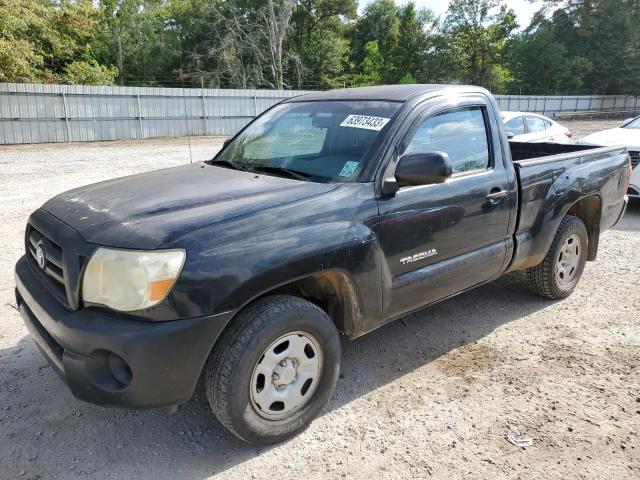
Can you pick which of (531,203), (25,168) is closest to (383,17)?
(25,168)

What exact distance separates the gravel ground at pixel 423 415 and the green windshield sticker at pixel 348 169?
54.1 inches

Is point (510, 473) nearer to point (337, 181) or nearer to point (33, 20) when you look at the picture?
point (337, 181)

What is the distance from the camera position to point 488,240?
3.65 meters

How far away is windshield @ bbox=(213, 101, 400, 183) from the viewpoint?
3.07 metres

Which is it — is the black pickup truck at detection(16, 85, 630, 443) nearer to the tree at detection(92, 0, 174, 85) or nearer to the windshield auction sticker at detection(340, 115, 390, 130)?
the windshield auction sticker at detection(340, 115, 390, 130)

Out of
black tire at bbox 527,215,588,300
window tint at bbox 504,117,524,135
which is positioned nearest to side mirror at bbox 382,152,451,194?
black tire at bbox 527,215,588,300

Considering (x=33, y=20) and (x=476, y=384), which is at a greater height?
(x=33, y=20)

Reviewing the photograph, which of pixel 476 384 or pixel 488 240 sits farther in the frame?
pixel 488 240

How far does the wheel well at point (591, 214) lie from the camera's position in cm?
474

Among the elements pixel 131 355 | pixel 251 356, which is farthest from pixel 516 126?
pixel 131 355

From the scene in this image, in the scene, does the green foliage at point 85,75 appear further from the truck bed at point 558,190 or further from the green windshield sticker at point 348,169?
the green windshield sticker at point 348,169

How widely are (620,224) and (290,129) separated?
6310mm

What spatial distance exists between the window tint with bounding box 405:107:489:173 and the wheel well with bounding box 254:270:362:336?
3.16ft

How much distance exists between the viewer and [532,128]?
33.1ft
